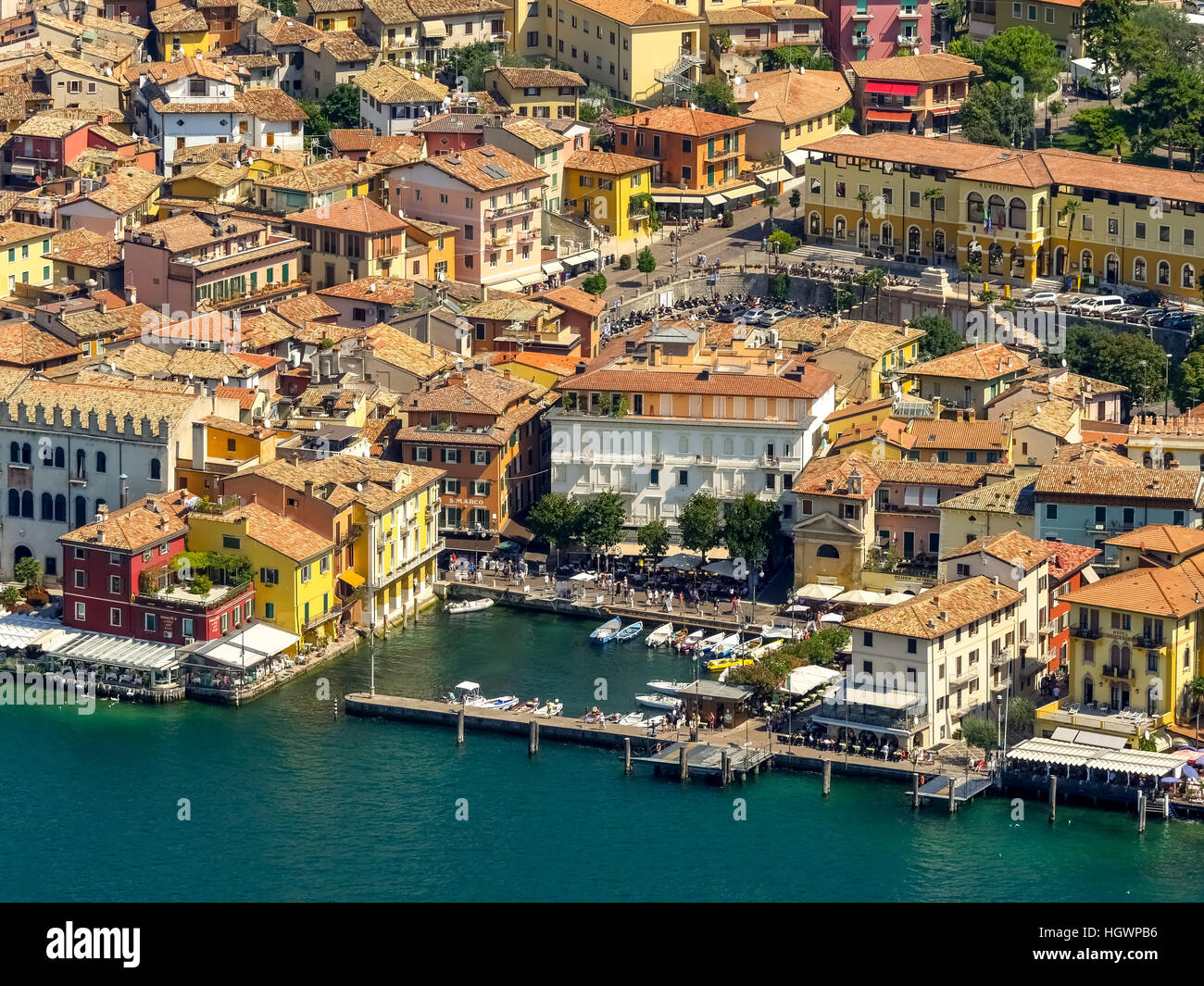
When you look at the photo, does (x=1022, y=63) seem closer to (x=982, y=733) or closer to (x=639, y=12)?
(x=639, y=12)

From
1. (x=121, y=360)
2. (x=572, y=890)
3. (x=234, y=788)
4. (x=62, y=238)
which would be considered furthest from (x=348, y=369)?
(x=572, y=890)

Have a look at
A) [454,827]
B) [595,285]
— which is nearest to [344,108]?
[595,285]

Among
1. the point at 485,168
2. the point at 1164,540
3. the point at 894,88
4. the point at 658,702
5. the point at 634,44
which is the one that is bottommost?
the point at 658,702

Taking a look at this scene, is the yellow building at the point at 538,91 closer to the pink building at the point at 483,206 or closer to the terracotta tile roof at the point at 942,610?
the pink building at the point at 483,206

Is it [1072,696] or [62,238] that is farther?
[62,238]

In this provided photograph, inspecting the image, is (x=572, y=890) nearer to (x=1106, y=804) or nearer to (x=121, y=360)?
(x=1106, y=804)
